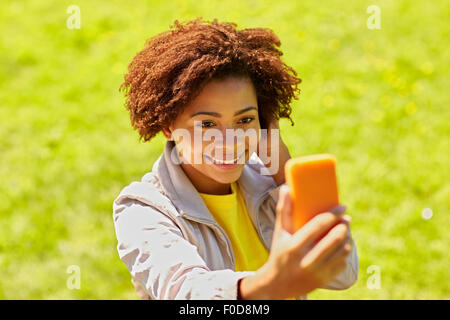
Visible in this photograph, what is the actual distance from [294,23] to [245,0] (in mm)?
743

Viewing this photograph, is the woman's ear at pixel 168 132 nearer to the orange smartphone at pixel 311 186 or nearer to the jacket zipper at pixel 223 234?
the jacket zipper at pixel 223 234

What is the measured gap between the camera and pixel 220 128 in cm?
214

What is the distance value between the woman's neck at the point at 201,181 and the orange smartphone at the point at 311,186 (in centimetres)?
80

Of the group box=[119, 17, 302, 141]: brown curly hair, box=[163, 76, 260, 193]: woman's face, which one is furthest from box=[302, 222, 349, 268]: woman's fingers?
box=[119, 17, 302, 141]: brown curly hair

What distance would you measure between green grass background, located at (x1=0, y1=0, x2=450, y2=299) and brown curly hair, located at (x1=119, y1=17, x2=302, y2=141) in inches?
70.9

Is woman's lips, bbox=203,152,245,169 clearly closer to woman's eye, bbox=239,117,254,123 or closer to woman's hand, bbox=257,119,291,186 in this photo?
woman's eye, bbox=239,117,254,123

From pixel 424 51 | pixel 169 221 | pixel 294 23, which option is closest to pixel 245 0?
pixel 294 23

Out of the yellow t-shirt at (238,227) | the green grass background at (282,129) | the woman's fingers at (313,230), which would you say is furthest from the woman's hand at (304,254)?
the green grass background at (282,129)

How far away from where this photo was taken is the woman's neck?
7.77 ft

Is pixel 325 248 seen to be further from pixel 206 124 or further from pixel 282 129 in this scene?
pixel 282 129

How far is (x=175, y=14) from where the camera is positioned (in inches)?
255

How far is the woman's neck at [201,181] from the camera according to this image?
93.2 inches
